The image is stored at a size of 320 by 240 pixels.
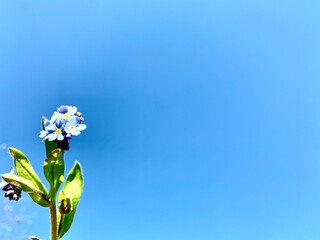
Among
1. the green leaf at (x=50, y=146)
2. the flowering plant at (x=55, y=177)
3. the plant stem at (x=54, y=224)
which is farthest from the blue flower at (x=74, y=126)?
the plant stem at (x=54, y=224)

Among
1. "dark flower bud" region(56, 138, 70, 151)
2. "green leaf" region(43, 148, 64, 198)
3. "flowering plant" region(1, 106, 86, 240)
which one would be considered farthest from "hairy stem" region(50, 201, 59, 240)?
"dark flower bud" region(56, 138, 70, 151)

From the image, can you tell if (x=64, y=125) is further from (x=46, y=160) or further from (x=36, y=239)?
(x=36, y=239)

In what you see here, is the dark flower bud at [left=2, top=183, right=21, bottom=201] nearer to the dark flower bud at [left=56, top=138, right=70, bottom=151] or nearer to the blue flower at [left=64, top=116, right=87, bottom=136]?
the dark flower bud at [left=56, top=138, right=70, bottom=151]

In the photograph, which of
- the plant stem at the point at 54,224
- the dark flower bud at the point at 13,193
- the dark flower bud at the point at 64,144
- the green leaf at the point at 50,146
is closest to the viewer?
the plant stem at the point at 54,224

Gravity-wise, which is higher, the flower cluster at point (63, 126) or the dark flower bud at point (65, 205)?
the flower cluster at point (63, 126)

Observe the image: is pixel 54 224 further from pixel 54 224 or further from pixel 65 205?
pixel 65 205

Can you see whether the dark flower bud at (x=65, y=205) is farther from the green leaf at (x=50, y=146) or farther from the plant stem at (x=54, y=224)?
the green leaf at (x=50, y=146)

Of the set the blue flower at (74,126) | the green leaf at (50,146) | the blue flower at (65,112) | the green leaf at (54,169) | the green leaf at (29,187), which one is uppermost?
the blue flower at (65,112)

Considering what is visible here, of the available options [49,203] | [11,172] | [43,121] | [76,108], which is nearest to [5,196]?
[11,172]
